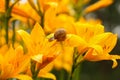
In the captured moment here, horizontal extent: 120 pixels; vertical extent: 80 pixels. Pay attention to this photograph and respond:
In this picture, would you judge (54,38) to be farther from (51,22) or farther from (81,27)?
(51,22)

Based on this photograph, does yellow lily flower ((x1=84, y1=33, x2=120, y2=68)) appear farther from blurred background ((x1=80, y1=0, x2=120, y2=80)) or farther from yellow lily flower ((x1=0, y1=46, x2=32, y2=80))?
blurred background ((x1=80, y1=0, x2=120, y2=80))

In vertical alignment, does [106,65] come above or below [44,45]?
below

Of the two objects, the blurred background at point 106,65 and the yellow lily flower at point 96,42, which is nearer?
the yellow lily flower at point 96,42

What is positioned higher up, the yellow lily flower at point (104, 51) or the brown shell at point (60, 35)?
the brown shell at point (60, 35)

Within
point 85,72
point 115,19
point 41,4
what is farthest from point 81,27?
point 115,19

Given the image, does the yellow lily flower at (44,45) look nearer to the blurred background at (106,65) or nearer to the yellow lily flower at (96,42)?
the yellow lily flower at (96,42)

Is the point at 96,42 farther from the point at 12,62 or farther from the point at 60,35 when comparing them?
the point at 12,62

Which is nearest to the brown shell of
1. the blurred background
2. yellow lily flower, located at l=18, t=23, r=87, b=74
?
yellow lily flower, located at l=18, t=23, r=87, b=74

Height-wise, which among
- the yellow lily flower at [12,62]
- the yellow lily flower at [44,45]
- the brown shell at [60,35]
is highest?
the brown shell at [60,35]

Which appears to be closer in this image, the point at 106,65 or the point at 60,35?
the point at 60,35

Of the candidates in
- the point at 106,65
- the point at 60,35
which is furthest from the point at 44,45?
the point at 106,65

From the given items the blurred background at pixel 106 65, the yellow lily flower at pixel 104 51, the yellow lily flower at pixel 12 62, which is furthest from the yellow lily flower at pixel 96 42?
the blurred background at pixel 106 65
